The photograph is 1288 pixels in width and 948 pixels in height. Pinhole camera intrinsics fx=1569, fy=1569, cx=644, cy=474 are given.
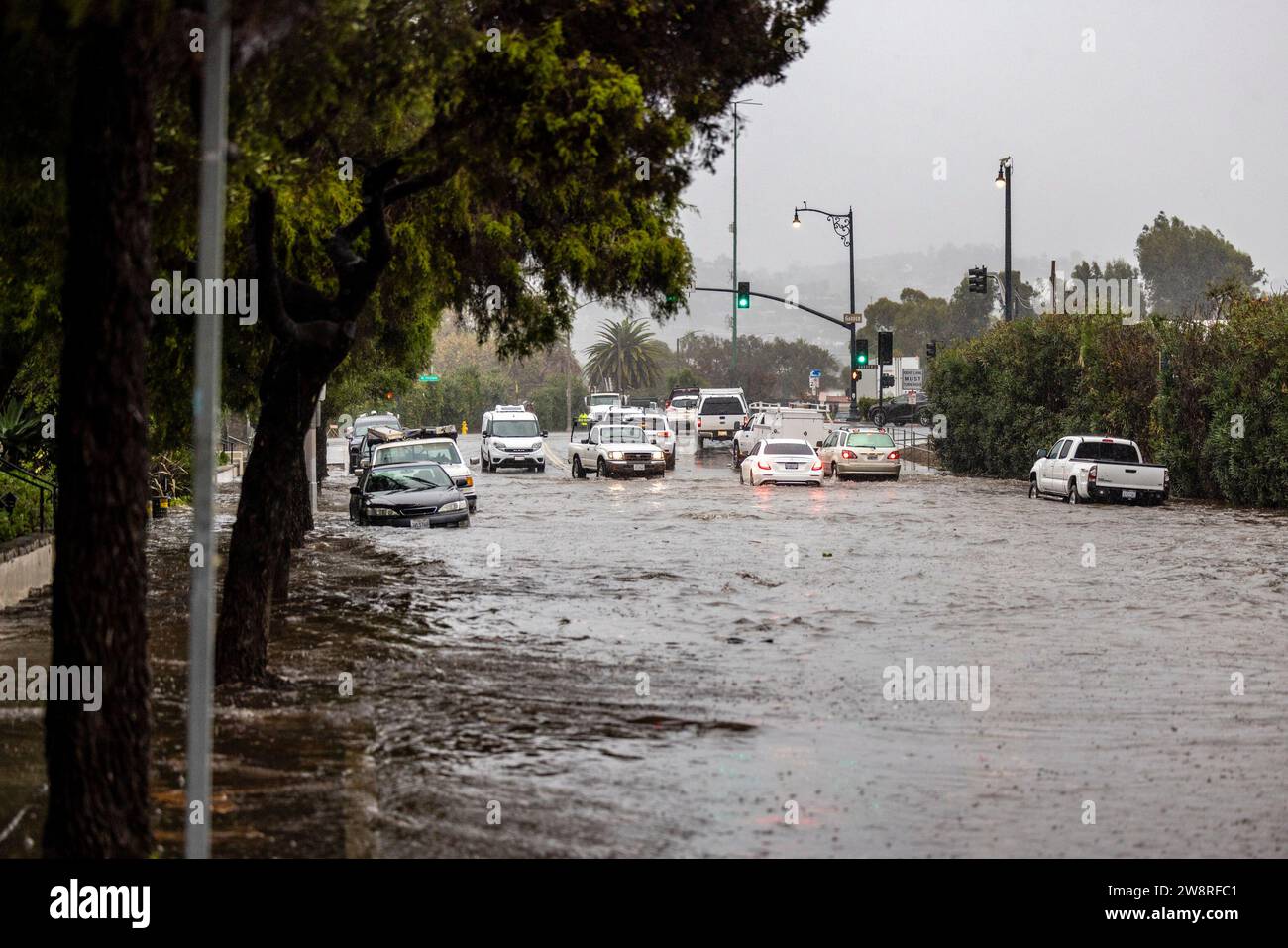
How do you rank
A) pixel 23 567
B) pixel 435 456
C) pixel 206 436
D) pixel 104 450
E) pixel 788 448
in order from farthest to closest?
pixel 788 448
pixel 435 456
pixel 23 567
pixel 104 450
pixel 206 436

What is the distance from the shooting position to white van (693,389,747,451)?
2495 inches

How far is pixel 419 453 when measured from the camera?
33.5m

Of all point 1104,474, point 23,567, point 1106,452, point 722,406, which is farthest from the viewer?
point 722,406

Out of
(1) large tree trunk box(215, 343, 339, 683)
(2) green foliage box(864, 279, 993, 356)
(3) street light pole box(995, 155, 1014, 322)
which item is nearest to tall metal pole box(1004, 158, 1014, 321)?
(3) street light pole box(995, 155, 1014, 322)

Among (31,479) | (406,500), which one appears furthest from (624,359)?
(31,479)

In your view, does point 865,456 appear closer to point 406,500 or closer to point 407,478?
point 407,478

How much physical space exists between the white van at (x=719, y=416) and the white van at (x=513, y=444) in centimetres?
1159

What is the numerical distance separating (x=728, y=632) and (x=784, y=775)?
6.61 metres

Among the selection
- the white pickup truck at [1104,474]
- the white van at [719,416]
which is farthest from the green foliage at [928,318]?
the white pickup truck at [1104,474]

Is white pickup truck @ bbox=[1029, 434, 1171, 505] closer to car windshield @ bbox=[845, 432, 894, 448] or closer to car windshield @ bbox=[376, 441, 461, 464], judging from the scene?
car windshield @ bbox=[845, 432, 894, 448]

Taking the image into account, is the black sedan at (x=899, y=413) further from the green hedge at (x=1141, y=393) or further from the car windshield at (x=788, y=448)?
the car windshield at (x=788, y=448)

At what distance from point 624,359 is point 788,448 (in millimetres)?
98470

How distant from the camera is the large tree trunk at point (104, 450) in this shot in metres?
6.06
